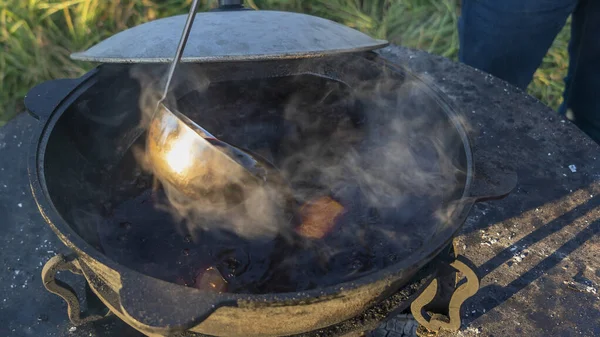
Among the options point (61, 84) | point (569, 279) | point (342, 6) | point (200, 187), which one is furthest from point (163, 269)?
point (342, 6)

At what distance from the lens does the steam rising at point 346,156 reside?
1433 millimetres

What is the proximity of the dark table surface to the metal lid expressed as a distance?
0.90 metres

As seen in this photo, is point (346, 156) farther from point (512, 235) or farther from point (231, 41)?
point (512, 235)

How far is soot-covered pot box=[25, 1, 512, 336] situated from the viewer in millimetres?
996

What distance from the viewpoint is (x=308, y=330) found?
3.75 ft

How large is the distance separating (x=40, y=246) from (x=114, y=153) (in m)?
0.51

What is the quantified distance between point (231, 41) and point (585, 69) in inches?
87.4

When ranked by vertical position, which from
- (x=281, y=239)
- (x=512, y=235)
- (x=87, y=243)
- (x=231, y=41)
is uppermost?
(x=231, y=41)

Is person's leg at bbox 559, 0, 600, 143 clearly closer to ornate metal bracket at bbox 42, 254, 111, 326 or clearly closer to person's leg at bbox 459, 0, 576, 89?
person's leg at bbox 459, 0, 576, 89

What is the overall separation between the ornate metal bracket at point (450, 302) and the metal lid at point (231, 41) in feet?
2.39

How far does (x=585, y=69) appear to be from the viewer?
104 inches

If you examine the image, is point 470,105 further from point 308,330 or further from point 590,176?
point 308,330

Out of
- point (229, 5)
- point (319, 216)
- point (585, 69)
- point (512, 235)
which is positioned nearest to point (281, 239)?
point (319, 216)

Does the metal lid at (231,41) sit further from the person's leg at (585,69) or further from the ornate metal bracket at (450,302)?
the person's leg at (585,69)
